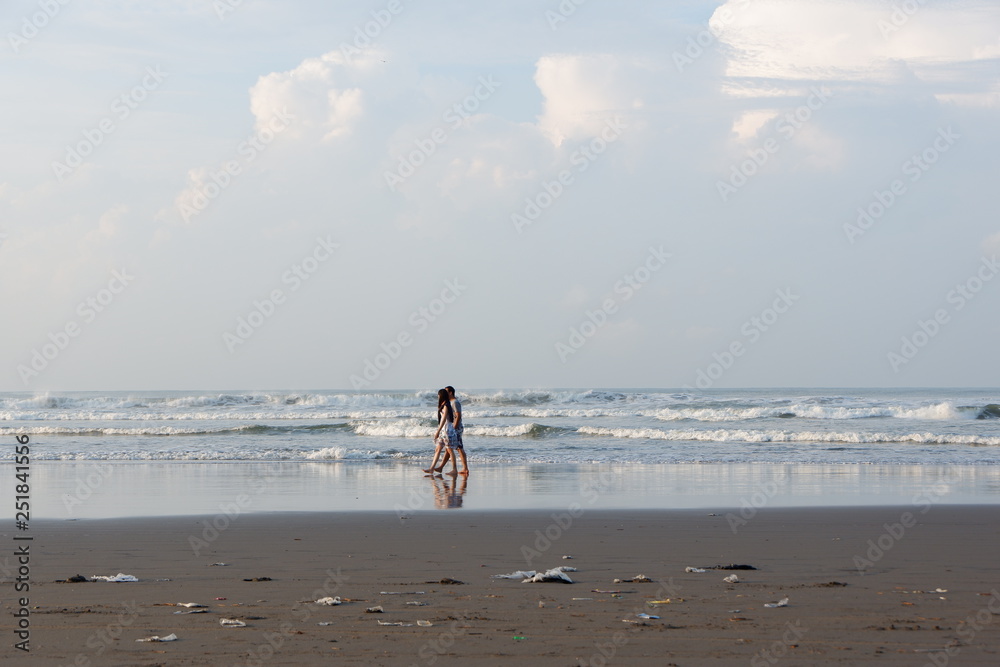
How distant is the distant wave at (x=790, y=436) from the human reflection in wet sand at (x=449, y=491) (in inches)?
454

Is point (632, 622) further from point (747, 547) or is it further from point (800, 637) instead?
point (747, 547)

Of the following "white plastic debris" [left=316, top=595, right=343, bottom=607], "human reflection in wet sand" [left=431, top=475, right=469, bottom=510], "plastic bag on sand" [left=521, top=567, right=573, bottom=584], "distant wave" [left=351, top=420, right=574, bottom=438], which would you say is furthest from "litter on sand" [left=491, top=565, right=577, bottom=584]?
"distant wave" [left=351, top=420, right=574, bottom=438]

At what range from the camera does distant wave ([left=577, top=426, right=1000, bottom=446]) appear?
23.4m

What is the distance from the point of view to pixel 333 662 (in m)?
4.45

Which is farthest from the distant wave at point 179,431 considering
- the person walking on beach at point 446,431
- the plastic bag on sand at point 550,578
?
the plastic bag on sand at point 550,578

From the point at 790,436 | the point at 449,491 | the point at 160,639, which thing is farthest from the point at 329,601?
the point at 790,436

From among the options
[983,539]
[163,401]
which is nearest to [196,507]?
[983,539]

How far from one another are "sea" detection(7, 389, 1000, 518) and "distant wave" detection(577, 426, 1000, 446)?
0.07 m

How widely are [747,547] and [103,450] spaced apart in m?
19.1

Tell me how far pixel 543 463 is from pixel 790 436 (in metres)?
10.0

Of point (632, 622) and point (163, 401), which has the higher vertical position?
point (163, 401)

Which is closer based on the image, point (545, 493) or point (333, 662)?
point (333, 662)

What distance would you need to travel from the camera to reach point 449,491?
1362cm

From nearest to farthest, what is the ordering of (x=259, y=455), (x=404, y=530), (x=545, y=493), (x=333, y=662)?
(x=333, y=662), (x=404, y=530), (x=545, y=493), (x=259, y=455)
